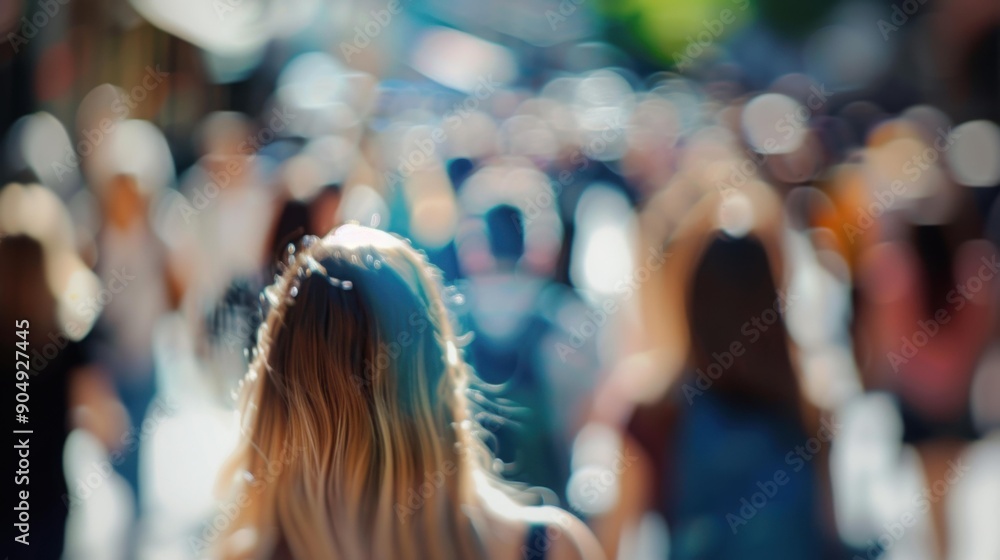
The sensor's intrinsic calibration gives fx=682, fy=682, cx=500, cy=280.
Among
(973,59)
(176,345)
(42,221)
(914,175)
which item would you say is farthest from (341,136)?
(973,59)

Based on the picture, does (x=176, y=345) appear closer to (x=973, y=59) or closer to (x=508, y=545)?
(x=508, y=545)

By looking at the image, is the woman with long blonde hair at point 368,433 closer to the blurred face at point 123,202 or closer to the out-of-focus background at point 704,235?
the out-of-focus background at point 704,235

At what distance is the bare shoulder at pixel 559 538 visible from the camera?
138cm

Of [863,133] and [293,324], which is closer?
[293,324]

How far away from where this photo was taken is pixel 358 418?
1327 millimetres

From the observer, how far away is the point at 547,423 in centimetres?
142

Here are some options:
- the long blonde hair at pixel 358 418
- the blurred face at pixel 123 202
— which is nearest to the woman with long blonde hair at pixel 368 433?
the long blonde hair at pixel 358 418

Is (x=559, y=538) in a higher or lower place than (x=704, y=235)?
lower

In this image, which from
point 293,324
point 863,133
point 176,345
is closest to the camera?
point 293,324

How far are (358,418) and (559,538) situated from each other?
47cm

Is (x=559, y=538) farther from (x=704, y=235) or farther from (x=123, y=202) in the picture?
(x=123, y=202)

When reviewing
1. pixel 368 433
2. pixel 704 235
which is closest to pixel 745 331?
pixel 704 235

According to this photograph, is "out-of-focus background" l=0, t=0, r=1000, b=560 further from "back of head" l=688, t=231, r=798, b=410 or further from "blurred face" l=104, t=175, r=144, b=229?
"blurred face" l=104, t=175, r=144, b=229

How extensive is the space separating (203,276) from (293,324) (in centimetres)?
35
